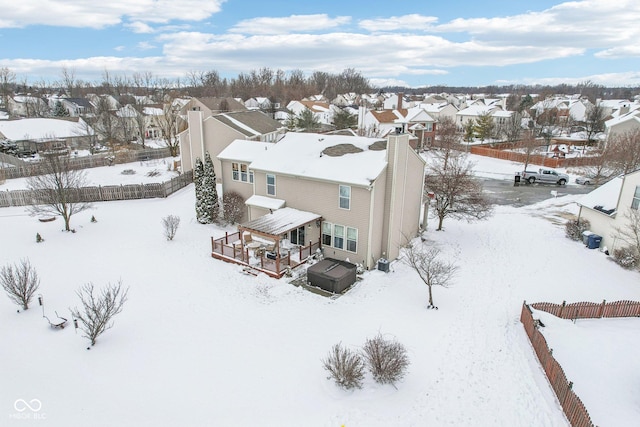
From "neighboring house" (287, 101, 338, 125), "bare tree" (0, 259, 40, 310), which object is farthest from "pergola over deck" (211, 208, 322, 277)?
"neighboring house" (287, 101, 338, 125)

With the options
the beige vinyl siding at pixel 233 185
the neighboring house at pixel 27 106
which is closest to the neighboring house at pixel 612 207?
the beige vinyl siding at pixel 233 185

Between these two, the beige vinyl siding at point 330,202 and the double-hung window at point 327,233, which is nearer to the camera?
the beige vinyl siding at point 330,202

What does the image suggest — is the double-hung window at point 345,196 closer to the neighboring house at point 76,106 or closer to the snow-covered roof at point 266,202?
the snow-covered roof at point 266,202

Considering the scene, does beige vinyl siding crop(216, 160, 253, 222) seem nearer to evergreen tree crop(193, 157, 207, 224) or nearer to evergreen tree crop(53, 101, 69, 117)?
evergreen tree crop(193, 157, 207, 224)

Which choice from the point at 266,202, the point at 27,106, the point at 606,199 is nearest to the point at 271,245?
the point at 266,202

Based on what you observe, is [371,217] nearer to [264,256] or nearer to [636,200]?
[264,256]

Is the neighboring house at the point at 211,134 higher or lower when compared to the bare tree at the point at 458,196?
higher
